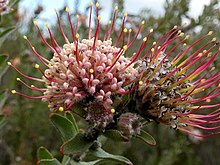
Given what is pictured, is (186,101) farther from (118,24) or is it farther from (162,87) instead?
(118,24)

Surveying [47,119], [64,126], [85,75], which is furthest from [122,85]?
[47,119]

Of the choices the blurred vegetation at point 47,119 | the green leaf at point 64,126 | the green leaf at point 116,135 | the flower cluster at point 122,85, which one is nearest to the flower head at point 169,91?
the flower cluster at point 122,85

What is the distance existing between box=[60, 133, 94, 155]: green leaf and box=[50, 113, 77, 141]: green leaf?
0.06 m

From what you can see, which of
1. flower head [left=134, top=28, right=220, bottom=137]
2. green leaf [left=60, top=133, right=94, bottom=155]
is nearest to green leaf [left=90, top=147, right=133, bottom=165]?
green leaf [left=60, top=133, right=94, bottom=155]

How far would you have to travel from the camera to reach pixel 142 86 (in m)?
1.40

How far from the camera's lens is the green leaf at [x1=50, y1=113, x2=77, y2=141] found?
4.60ft

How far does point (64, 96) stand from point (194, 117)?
504 mm

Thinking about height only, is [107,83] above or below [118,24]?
below

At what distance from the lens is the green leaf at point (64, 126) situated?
140cm

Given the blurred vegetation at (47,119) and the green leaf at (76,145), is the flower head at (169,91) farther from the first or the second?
the blurred vegetation at (47,119)

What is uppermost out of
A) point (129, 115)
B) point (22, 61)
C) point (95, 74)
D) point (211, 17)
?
point (211, 17)

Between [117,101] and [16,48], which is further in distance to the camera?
[16,48]

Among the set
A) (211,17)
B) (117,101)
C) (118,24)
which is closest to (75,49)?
(117,101)

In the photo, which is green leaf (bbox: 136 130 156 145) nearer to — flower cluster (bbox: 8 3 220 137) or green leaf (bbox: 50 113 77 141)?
flower cluster (bbox: 8 3 220 137)
